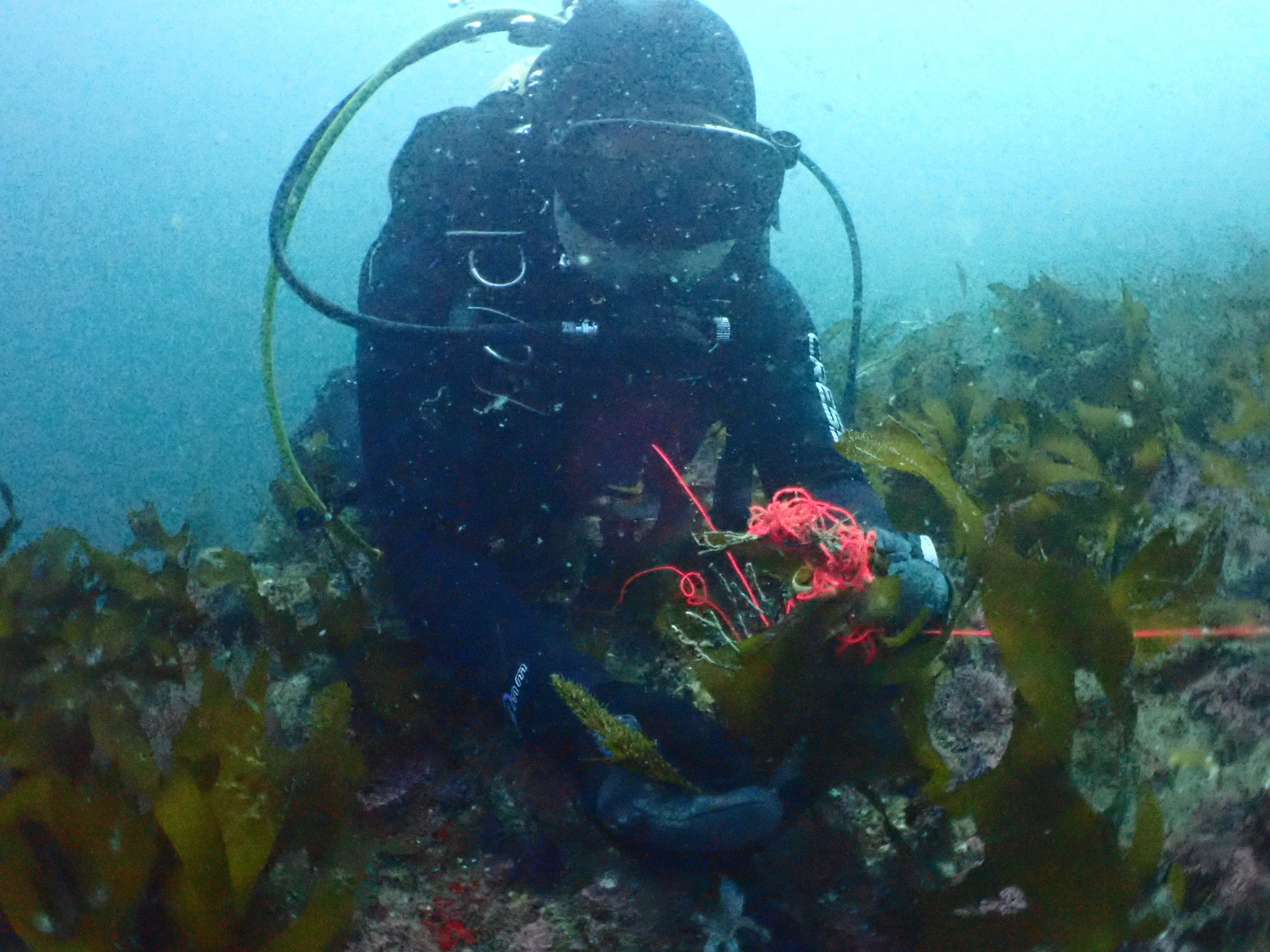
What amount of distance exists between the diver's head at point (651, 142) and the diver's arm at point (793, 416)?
364mm

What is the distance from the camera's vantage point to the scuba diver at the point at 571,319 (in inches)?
86.7

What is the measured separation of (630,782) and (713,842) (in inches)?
8.2

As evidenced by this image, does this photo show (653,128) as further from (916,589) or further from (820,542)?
(916,589)

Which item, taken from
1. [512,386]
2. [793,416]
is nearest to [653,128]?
[512,386]

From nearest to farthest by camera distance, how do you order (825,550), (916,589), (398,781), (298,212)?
(825,550)
(916,589)
(398,781)
(298,212)

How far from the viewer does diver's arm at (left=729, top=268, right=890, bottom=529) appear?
87.9 inches

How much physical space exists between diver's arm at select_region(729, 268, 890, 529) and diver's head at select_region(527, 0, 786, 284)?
0.36 metres

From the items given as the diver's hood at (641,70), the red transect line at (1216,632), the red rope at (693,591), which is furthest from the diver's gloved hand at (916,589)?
the diver's hood at (641,70)

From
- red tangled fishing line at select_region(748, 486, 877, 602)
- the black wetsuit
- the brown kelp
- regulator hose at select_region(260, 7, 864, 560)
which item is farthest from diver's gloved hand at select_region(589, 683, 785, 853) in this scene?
regulator hose at select_region(260, 7, 864, 560)

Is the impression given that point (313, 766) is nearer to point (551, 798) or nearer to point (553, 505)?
point (551, 798)

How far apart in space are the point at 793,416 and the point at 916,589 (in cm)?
97

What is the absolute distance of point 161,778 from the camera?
1558 millimetres

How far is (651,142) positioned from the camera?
2211mm

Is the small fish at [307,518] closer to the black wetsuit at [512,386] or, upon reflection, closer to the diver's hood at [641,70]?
the black wetsuit at [512,386]
